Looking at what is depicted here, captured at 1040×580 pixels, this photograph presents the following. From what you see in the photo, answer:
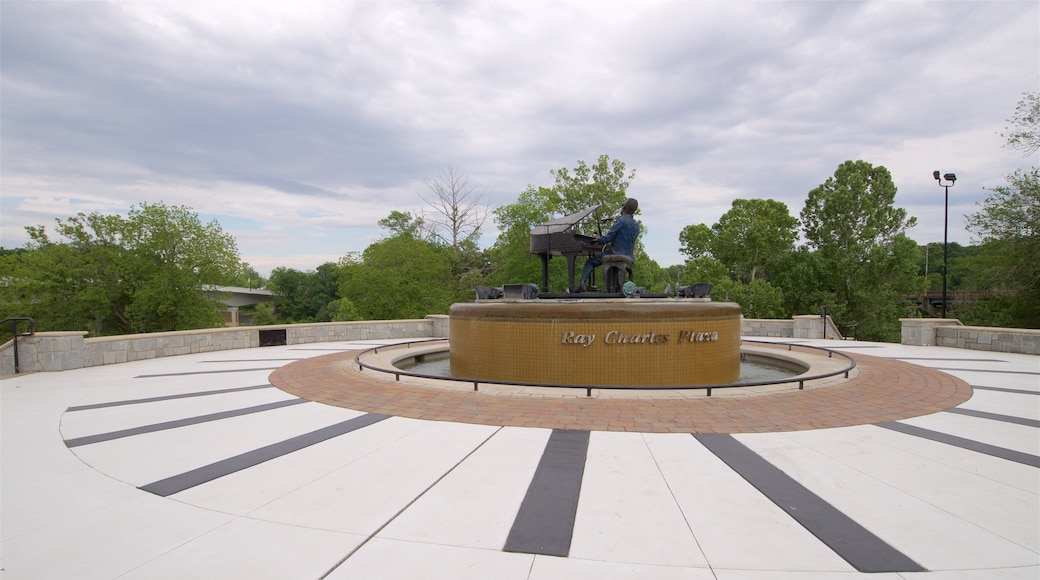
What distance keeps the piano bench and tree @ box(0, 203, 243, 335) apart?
95.0ft

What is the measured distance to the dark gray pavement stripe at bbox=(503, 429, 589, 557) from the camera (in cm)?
334

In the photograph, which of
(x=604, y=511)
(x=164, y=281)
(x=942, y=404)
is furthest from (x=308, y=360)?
(x=164, y=281)

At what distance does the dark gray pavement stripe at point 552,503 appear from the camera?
131 inches

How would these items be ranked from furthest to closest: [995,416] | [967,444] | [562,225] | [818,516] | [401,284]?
[401,284]
[562,225]
[995,416]
[967,444]
[818,516]

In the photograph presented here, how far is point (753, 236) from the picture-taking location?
41.8 meters

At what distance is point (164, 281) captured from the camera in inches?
1129

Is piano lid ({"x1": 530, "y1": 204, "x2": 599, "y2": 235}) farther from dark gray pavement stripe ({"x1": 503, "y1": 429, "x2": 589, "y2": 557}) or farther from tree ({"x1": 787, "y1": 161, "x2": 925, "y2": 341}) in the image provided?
tree ({"x1": 787, "y1": 161, "x2": 925, "y2": 341})

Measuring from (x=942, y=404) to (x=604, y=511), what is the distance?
701 centimetres

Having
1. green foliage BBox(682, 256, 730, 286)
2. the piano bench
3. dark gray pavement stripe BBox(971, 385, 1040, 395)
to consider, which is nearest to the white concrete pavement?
dark gray pavement stripe BBox(971, 385, 1040, 395)

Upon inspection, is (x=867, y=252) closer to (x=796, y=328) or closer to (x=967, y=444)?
(x=796, y=328)

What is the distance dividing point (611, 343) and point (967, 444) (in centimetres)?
514

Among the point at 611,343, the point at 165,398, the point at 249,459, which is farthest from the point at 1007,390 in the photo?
the point at 165,398

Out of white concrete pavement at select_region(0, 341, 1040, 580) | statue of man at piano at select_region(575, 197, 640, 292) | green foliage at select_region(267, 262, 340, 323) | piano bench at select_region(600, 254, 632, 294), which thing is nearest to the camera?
white concrete pavement at select_region(0, 341, 1040, 580)

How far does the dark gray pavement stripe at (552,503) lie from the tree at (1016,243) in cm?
3042
